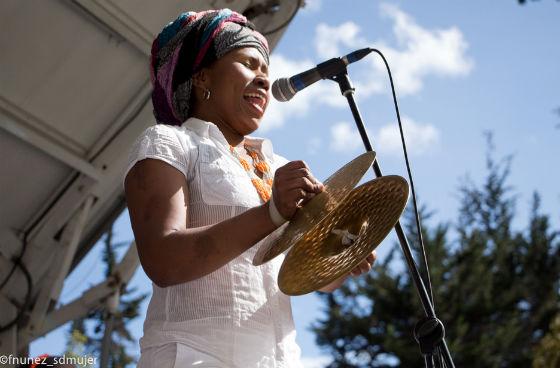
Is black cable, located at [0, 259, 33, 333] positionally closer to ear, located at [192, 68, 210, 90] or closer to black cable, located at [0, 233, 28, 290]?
black cable, located at [0, 233, 28, 290]

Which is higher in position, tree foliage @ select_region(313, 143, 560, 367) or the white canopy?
tree foliage @ select_region(313, 143, 560, 367)

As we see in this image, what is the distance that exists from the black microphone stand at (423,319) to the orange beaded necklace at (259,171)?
0.81 ft

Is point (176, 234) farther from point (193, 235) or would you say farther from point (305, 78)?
point (305, 78)

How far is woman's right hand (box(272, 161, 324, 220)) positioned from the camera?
1.60 m

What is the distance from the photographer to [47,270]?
458cm

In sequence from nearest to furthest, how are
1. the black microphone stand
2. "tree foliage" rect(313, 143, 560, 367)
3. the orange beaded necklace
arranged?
the black microphone stand, the orange beaded necklace, "tree foliage" rect(313, 143, 560, 367)

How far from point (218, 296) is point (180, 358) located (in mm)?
152

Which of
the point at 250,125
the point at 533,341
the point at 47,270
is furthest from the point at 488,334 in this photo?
the point at 250,125

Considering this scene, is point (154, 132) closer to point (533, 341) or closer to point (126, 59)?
point (126, 59)

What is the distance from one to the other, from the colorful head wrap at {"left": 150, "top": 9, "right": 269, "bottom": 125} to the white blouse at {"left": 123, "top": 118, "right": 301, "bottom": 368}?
0.21 meters

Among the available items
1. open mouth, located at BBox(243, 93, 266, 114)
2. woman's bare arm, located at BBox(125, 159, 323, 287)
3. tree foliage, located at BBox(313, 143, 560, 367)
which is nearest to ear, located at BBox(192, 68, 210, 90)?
open mouth, located at BBox(243, 93, 266, 114)

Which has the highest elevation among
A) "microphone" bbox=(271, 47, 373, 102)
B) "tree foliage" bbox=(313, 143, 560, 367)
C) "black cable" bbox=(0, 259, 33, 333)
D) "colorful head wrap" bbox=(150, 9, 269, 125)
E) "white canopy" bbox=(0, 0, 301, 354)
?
"tree foliage" bbox=(313, 143, 560, 367)

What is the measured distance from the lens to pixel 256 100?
2117 millimetres

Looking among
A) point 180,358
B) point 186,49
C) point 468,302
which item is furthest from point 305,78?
point 468,302
